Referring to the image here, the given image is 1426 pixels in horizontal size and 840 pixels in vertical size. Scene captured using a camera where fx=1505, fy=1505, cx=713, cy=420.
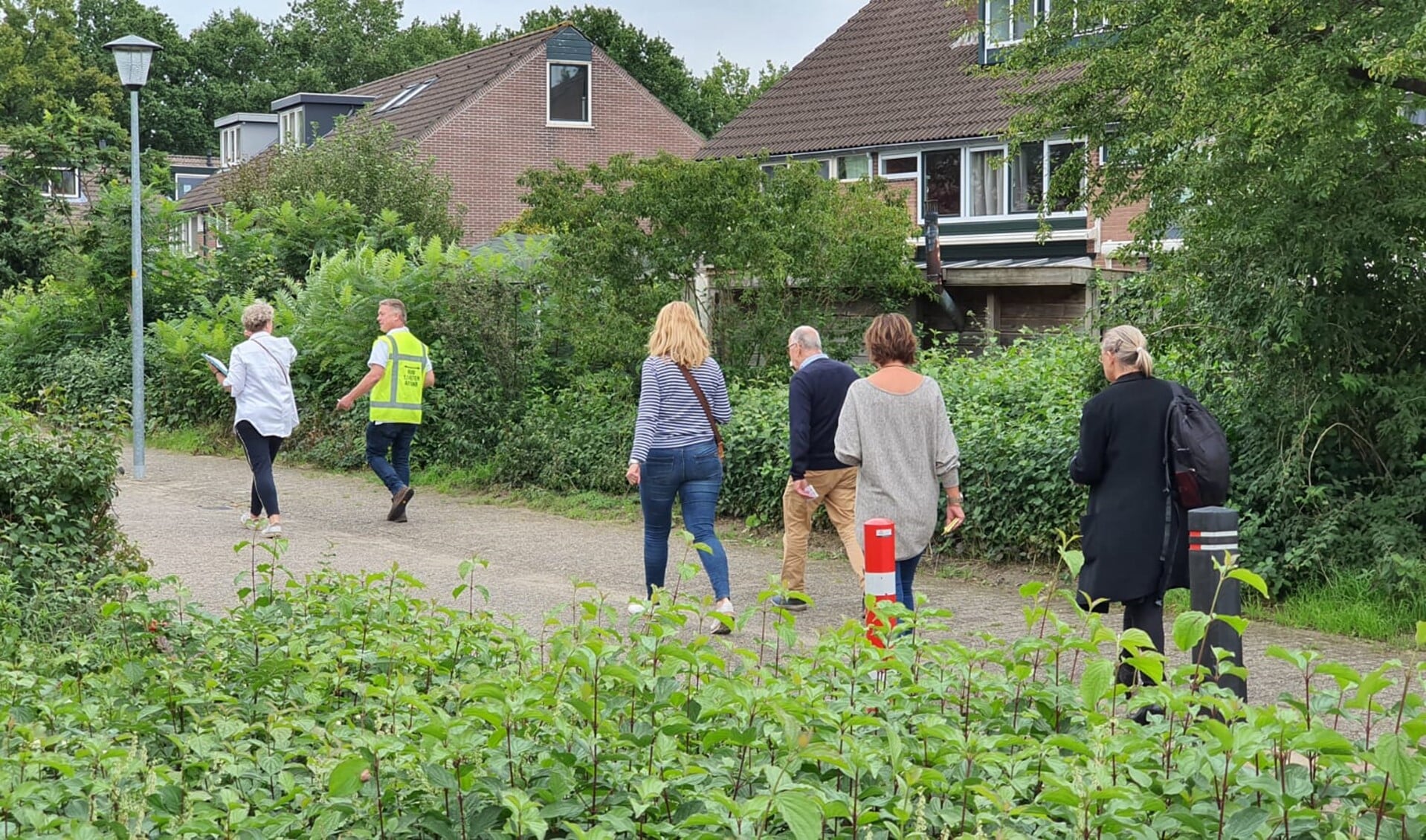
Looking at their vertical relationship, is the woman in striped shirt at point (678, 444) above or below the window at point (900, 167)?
below

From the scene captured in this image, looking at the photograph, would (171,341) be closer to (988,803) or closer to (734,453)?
(734,453)

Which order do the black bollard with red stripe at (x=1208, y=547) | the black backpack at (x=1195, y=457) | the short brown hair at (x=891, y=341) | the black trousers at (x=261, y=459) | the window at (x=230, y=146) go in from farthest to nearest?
1. the window at (x=230, y=146)
2. the black trousers at (x=261, y=459)
3. the short brown hair at (x=891, y=341)
4. the black backpack at (x=1195, y=457)
5. the black bollard with red stripe at (x=1208, y=547)

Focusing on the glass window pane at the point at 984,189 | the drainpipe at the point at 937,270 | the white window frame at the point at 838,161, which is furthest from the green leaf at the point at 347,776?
the white window frame at the point at 838,161

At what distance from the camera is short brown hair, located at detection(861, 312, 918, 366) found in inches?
308

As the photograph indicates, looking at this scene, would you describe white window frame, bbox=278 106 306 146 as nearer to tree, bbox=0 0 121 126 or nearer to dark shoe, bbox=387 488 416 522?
tree, bbox=0 0 121 126

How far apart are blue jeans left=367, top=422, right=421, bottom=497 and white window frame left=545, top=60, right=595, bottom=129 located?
98.4ft

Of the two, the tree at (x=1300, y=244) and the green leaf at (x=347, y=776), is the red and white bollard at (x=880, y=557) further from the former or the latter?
the tree at (x=1300, y=244)

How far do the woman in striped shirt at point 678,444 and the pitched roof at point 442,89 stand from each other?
103 ft

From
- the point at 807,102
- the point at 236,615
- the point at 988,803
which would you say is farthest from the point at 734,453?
the point at 807,102

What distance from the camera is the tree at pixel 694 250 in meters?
14.6

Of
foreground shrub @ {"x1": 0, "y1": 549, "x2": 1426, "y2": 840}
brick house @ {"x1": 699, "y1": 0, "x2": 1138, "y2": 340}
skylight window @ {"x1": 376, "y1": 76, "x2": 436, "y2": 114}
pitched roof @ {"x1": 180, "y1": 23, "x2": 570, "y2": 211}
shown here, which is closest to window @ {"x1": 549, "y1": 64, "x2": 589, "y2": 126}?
pitched roof @ {"x1": 180, "y1": 23, "x2": 570, "y2": 211}

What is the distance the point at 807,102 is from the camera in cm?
3475

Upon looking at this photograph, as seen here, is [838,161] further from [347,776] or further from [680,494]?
[347,776]

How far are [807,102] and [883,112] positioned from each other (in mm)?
2939
